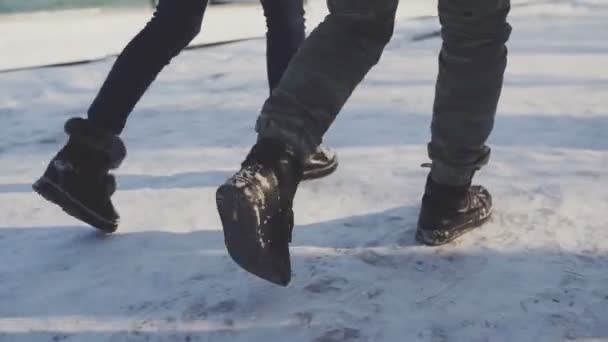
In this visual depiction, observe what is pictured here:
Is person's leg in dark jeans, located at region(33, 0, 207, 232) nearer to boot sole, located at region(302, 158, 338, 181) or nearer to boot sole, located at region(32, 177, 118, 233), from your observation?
boot sole, located at region(32, 177, 118, 233)

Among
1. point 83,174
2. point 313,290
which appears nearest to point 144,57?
point 83,174

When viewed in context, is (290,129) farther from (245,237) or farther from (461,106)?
(461,106)

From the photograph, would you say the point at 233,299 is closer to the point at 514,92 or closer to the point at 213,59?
the point at 514,92

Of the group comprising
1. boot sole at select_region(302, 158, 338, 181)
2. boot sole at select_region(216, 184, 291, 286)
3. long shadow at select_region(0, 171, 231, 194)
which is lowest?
long shadow at select_region(0, 171, 231, 194)

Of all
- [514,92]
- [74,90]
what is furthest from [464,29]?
[74,90]

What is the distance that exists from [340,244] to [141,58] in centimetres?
54

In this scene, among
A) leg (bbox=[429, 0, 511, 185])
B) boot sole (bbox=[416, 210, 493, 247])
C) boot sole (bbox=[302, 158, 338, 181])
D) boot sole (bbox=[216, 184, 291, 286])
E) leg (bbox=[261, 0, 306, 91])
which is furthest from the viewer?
boot sole (bbox=[302, 158, 338, 181])

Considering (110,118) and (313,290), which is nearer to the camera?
(313,290)

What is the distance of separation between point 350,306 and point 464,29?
0.48 metres

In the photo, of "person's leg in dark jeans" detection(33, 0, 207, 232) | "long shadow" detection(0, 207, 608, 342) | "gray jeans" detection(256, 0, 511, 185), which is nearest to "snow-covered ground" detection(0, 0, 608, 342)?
"long shadow" detection(0, 207, 608, 342)

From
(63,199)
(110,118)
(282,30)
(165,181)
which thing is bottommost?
(165,181)

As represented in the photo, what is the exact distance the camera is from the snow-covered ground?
99cm

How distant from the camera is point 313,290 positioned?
3.54 ft

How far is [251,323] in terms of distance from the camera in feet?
3.26
